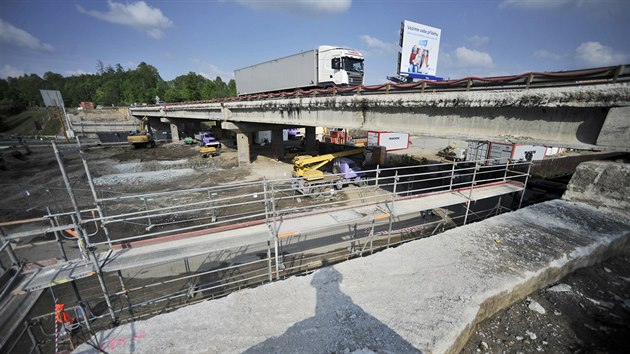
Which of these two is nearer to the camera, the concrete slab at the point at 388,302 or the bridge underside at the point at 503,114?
the concrete slab at the point at 388,302

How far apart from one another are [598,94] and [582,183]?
2.01 m

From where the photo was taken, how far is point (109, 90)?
9244 centimetres

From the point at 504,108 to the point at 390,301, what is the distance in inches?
288

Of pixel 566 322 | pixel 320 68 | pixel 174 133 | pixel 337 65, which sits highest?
pixel 337 65

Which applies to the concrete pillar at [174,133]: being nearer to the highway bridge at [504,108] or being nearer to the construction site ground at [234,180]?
the construction site ground at [234,180]

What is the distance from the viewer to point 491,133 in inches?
289

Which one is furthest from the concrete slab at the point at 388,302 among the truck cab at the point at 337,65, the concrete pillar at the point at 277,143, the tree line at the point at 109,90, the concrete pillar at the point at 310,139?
the tree line at the point at 109,90

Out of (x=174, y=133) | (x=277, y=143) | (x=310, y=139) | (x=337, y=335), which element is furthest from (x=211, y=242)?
(x=174, y=133)

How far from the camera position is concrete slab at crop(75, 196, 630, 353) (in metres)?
2.30

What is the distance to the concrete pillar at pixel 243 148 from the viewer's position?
23359 millimetres

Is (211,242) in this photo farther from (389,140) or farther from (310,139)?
(389,140)

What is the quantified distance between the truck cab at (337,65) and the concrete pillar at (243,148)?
9896 millimetres

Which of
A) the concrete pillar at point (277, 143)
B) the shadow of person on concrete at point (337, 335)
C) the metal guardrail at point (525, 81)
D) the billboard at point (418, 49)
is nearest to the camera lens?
the shadow of person on concrete at point (337, 335)

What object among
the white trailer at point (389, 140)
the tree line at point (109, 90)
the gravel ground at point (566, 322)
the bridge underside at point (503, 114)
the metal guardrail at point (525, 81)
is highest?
the tree line at point (109, 90)
